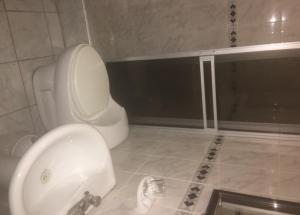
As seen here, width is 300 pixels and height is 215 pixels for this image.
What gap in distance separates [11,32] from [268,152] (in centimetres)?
174

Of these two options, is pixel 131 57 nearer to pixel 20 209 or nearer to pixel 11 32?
pixel 11 32

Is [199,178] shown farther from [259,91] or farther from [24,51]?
[24,51]

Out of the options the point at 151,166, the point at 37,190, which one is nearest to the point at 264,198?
the point at 151,166

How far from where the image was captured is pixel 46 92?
1657 millimetres

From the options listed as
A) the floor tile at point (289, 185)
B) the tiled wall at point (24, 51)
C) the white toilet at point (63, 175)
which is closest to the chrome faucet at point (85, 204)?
the white toilet at point (63, 175)

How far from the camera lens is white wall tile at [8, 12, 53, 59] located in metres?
1.60

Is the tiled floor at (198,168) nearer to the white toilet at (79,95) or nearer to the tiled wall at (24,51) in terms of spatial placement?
the white toilet at (79,95)

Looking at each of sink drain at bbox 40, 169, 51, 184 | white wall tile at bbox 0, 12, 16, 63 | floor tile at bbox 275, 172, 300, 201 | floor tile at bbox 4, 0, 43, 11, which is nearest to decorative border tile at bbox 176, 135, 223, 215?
floor tile at bbox 275, 172, 300, 201

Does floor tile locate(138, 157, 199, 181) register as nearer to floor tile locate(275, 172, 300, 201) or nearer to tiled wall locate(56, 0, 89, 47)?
floor tile locate(275, 172, 300, 201)

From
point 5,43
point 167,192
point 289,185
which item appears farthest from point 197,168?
point 5,43

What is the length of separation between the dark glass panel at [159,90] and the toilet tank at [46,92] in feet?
1.71

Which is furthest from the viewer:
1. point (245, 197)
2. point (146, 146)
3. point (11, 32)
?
point (146, 146)

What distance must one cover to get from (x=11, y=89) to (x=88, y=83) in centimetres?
52

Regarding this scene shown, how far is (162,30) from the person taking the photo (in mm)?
1817
